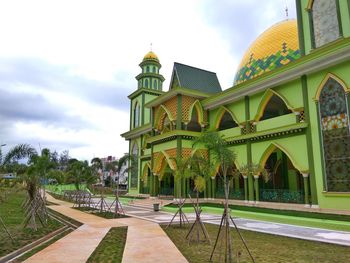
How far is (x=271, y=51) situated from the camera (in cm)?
2042

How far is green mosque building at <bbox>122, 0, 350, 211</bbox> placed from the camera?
41.5 ft

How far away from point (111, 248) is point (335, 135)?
10746 millimetres

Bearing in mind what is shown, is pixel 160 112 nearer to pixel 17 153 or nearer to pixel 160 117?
→ pixel 160 117

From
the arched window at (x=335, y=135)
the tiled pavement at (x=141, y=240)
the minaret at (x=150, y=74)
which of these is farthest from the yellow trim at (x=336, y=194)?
the minaret at (x=150, y=74)

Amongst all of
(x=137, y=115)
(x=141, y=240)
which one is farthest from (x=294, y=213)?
(x=137, y=115)

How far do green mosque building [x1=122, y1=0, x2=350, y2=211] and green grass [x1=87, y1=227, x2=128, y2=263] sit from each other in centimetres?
717

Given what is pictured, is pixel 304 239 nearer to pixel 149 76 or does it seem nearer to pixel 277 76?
pixel 277 76

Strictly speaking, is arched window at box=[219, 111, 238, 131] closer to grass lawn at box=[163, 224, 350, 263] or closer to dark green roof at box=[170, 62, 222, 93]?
dark green roof at box=[170, 62, 222, 93]

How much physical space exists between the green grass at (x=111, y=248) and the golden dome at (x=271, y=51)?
15.3 metres

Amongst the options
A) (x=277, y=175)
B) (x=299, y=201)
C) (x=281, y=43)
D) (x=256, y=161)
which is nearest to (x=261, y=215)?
(x=299, y=201)

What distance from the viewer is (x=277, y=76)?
15.3 m

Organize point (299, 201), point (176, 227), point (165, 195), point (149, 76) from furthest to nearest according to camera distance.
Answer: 1. point (149, 76)
2. point (165, 195)
3. point (299, 201)
4. point (176, 227)

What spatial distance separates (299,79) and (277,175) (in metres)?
7.42

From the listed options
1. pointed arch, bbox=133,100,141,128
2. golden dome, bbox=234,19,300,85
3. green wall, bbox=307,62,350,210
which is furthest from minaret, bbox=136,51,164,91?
green wall, bbox=307,62,350,210
